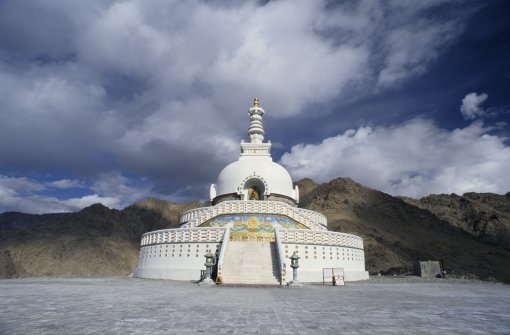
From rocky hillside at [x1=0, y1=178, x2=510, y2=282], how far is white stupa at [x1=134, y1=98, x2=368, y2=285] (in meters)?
35.9

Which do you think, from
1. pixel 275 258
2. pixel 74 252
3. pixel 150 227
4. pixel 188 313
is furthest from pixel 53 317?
pixel 150 227

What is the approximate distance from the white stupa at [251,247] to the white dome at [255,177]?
14.7 ft

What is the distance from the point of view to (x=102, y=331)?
658 cm

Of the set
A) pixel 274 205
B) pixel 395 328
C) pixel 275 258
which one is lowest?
pixel 395 328

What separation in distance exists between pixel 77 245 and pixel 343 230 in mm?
57531

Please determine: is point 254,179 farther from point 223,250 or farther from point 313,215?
point 223,250

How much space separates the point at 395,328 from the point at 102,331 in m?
5.28

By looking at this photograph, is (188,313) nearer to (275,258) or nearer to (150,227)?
(275,258)

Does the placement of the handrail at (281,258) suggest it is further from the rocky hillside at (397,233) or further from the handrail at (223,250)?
the rocky hillside at (397,233)

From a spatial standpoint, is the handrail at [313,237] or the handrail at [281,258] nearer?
the handrail at [281,258]

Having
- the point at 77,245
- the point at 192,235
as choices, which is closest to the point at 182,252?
the point at 192,235

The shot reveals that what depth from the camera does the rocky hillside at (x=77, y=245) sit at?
73.9 m

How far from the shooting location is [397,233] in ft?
289

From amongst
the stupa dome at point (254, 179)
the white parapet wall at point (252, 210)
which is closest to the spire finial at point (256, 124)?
the stupa dome at point (254, 179)
